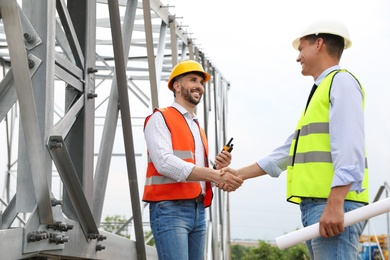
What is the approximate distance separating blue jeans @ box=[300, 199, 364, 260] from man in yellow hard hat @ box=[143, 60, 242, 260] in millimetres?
1783

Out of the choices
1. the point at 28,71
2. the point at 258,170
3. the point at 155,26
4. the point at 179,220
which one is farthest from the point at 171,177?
the point at 155,26

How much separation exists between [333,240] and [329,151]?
557 mm

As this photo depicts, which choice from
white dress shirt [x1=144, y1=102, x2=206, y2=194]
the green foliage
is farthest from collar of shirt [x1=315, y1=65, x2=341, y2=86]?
the green foliage

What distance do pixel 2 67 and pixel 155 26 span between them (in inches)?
198

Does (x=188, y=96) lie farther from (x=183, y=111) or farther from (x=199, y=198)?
(x=199, y=198)

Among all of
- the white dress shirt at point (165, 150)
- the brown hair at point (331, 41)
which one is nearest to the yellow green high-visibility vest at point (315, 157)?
the brown hair at point (331, 41)

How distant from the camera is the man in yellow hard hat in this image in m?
6.92

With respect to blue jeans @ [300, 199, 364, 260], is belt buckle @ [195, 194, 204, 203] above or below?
above

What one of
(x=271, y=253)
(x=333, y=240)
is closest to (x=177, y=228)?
(x=333, y=240)

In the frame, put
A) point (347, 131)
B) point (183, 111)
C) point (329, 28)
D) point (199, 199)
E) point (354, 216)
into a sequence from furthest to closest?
point (183, 111)
point (199, 199)
point (329, 28)
point (347, 131)
point (354, 216)

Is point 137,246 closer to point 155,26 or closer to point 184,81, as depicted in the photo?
point 184,81

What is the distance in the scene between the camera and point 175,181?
278 inches

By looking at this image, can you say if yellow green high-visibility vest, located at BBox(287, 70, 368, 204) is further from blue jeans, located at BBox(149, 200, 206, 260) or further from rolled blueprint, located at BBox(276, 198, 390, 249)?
blue jeans, located at BBox(149, 200, 206, 260)

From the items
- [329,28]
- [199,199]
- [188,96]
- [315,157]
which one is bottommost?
[315,157]
